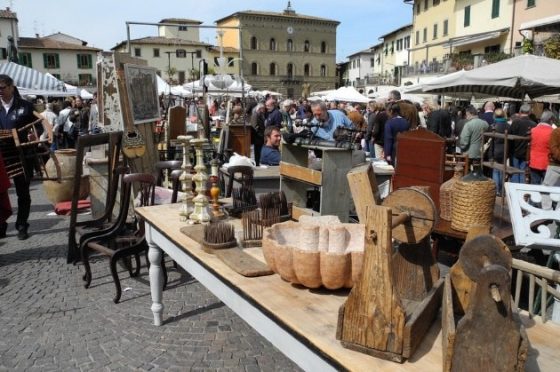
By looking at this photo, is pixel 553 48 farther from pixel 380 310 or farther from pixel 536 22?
pixel 380 310

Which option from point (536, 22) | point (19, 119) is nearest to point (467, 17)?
point (536, 22)

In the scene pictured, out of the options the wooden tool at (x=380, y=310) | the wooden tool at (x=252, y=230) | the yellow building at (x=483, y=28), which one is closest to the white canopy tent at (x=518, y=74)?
the wooden tool at (x=252, y=230)

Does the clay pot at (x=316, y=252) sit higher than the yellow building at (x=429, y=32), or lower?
lower

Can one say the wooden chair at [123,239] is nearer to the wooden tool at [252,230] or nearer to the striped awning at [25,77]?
the wooden tool at [252,230]

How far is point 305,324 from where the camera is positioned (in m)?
1.47

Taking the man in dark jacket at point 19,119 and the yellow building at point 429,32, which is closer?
the man in dark jacket at point 19,119

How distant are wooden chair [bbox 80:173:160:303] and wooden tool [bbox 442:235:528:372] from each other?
10.5 ft

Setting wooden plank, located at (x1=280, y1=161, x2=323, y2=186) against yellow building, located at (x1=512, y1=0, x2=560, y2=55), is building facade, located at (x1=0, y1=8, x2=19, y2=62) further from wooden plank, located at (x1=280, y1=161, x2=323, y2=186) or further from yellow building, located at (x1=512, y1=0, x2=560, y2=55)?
wooden plank, located at (x1=280, y1=161, x2=323, y2=186)

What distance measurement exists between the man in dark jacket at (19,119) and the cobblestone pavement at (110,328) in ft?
3.10

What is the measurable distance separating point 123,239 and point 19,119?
2.33 metres

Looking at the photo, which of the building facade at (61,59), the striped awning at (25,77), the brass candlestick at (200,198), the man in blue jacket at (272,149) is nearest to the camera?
the brass candlestick at (200,198)

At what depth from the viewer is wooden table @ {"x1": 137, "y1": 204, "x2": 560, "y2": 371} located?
1.25 meters

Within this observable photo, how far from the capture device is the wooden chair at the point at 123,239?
3.89 meters

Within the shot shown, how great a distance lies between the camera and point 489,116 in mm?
10391
